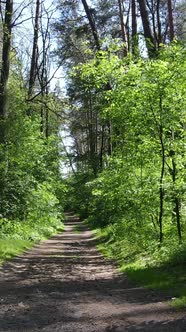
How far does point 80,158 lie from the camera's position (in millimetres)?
41719

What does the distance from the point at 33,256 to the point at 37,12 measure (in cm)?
1879

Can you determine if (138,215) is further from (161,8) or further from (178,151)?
(161,8)

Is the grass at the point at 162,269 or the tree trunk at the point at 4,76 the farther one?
the tree trunk at the point at 4,76

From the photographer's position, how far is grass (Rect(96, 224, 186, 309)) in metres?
8.64

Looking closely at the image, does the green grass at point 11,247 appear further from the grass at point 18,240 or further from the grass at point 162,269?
the grass at point 162,269

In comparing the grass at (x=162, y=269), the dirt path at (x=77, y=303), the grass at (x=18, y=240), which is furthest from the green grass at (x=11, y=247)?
the grass at (x=162, y=269)

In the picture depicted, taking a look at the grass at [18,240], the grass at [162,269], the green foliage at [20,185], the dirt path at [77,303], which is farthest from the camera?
the green foliage at [20,185]

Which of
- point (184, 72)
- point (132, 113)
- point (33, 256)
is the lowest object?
point (33, 256)

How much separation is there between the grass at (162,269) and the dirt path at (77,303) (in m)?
0.29

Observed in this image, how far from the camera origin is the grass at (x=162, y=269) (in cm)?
864

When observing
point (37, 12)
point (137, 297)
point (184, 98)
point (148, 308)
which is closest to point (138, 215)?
point (184, 98)

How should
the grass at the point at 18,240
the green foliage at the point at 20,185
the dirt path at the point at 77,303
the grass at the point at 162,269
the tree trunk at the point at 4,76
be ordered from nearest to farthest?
1. the dirt path at the point at 77,303
2. the grass at the point at 162,269
3. the grass at the point at 18,240
4. the green foliage at the point at 20,185
5. the tree trunk at the point at 4,76

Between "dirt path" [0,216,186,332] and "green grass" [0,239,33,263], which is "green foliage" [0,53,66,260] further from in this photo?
"dirt path" [0,216,186,332]

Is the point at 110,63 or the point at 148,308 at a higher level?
the point at 110,63
